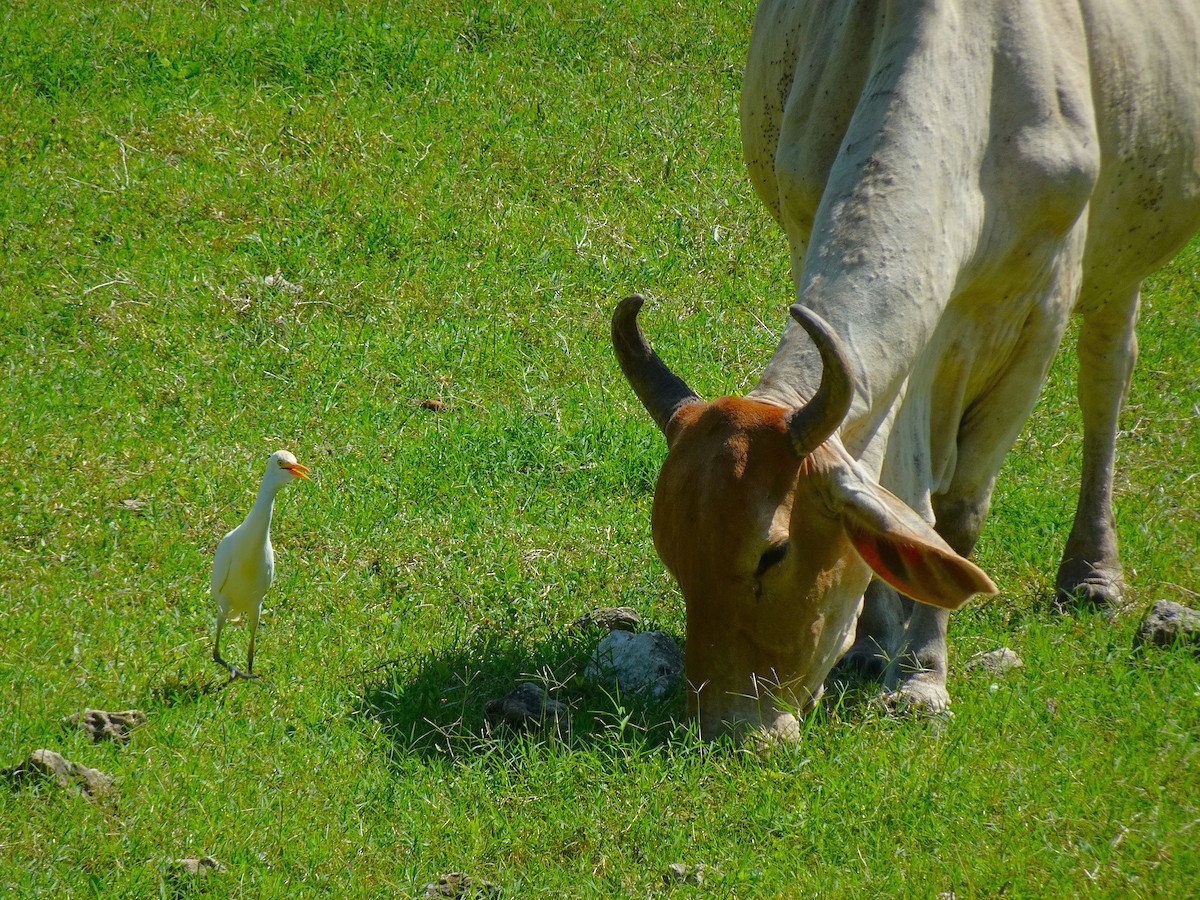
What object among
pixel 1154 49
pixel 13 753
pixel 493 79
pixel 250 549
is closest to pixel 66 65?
pixel 493 79

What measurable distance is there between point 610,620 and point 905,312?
1648 mm

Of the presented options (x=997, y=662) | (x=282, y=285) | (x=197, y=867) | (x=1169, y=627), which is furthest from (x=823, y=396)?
(x=282, y=285)

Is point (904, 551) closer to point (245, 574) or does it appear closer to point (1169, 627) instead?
point (1169, 627)

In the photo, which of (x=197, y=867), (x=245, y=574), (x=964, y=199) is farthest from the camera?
(x=245, y=574)

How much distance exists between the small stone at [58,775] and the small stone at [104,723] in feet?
0.87

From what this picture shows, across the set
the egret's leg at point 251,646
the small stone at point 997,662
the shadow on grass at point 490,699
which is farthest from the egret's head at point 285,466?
the small stone at point 997,662

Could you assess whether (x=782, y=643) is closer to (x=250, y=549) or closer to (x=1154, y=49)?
(x=250, y=549)

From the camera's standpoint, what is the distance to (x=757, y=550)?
3877 millimetres

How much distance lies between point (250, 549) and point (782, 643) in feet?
5.93

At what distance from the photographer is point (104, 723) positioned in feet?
14.3

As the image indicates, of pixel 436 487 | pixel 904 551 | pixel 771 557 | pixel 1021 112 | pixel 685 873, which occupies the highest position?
pixel 1021 112

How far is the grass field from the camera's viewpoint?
152 inches

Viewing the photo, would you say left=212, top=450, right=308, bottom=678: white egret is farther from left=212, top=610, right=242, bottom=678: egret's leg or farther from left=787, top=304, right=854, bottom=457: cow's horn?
left=787, top=304, right=854, bottom=457: cow's horn

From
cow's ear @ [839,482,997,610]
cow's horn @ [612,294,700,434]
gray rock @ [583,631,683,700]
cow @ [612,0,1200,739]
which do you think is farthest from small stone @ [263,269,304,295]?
cow's ear @ [839,482,997,610]
